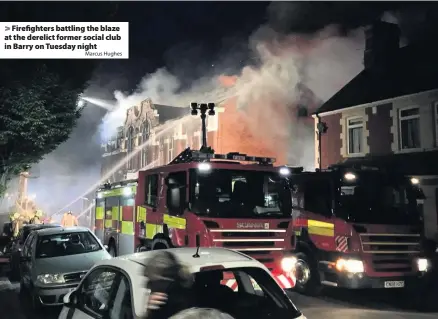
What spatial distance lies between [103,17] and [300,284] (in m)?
8.85

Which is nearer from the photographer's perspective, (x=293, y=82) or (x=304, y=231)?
(x=304, y=231)

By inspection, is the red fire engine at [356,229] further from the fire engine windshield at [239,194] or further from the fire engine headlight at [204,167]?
the fire engine headlight at [204,167]

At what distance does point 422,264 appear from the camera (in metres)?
7.99

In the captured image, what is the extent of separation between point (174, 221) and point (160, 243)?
0.75 metres

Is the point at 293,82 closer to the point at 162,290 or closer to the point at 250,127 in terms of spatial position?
the point at 250,127

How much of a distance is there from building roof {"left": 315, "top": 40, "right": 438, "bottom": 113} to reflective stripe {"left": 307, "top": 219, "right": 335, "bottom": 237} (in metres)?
8.61

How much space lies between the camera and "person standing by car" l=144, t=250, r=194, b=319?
291 centimetres

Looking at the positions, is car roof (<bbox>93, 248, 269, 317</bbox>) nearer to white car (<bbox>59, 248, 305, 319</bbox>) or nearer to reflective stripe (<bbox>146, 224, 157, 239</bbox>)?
white car (<bbox>59, 248, 305, 319</bbox>)

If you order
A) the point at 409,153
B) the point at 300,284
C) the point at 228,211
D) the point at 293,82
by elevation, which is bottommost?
the point at 300,284

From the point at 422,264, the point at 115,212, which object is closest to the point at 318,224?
the point at 422,264

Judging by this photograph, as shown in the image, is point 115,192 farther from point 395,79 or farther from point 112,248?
point 395,79

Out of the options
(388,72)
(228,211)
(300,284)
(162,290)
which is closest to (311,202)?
(300,284)

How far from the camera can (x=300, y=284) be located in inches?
345

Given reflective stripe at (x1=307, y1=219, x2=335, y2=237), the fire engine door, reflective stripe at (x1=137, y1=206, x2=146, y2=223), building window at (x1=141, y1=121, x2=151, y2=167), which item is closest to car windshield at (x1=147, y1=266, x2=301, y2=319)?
reflective stripe at (x1=307, y1=219, x2=335, y2=237)
